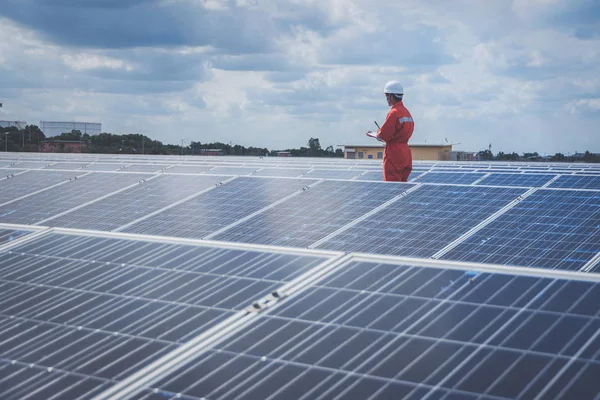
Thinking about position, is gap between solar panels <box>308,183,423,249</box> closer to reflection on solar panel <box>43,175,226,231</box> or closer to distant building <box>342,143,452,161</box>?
reflection on solar panel <box>43,175,226,231</box>

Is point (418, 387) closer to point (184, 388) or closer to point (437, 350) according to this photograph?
point (437, 350)

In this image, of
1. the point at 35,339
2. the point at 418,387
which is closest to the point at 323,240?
the point at 35,339

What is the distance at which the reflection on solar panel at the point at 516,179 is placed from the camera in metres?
21.2

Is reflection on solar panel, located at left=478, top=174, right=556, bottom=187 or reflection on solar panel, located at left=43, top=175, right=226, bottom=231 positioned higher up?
reflection on solar panel, located at left=478, top=174, right=556, bottom=187

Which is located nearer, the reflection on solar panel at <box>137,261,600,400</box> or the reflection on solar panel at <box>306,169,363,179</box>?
the reflection on solar panel at <box>137,261,600,400</box>

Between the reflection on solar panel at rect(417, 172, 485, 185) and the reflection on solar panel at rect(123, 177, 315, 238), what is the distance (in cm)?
597

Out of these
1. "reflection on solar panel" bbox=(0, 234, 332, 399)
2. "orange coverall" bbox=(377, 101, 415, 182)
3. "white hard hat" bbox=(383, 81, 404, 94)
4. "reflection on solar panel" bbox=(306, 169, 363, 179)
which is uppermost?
"white hard hat" bbox=(383, 81, 404, 94)

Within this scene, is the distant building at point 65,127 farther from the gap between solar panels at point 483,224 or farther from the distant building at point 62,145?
the gap between solar panels at point 483,224

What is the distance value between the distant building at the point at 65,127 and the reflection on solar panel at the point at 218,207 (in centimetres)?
8140

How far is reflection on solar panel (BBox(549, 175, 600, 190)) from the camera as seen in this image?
20.2 metres

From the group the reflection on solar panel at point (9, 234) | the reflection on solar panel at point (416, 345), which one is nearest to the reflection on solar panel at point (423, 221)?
the reflection on solar panel at point (416, 345)

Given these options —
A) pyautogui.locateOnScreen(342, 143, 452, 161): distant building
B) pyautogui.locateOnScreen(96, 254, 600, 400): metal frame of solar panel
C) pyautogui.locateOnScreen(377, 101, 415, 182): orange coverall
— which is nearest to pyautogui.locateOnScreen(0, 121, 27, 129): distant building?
pyautogui.locateOnScreen(342, 143, 452, 161): distant building

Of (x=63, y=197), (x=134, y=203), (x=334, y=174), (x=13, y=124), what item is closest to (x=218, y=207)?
(x=134, y=203)

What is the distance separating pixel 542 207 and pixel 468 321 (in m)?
8.09
